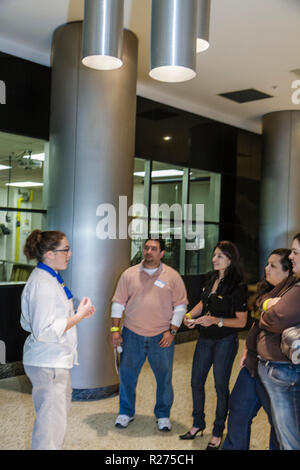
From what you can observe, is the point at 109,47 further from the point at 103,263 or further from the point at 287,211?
the point at 287,211

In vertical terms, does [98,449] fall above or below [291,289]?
below

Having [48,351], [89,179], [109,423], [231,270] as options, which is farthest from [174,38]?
[109,423]

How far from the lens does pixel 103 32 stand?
2.46 m

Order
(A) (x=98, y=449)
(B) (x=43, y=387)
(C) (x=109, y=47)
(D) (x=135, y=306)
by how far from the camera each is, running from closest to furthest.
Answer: (C) (x=109, y=47), (B) (x=43, y=387), (A) (x=98, y=449), (D) (x=135, y=306)

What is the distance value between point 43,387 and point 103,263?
7.44 feet

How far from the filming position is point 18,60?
523 centimetres

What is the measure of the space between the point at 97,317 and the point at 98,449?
1457 mm

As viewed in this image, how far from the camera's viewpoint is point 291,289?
2.62 m

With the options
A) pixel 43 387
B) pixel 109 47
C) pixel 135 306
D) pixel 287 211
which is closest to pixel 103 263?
pixel 135 306

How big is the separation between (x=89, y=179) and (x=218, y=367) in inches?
87.2

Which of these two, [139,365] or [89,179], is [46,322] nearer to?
[139,365]

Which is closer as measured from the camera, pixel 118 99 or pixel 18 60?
pixel 118 99
